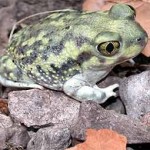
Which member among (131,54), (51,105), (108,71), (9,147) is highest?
(131,54)

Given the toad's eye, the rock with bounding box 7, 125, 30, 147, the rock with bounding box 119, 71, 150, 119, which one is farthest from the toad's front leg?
the rock with bounding box 7, 125, 30, 147

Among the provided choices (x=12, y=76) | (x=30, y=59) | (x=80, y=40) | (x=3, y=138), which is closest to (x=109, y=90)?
(x=80, y=40)

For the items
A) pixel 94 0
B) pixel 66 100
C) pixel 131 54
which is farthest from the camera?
pixel 94 0

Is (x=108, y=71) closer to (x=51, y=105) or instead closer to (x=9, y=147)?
(x=51, y=105)

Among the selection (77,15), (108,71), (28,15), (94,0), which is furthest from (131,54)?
(28,15)

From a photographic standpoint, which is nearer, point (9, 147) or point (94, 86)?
point (9, 147)

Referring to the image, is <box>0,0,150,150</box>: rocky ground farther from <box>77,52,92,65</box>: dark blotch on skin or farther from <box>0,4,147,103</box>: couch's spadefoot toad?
<box>77,52,92,65</box>: dark blotch on skin
